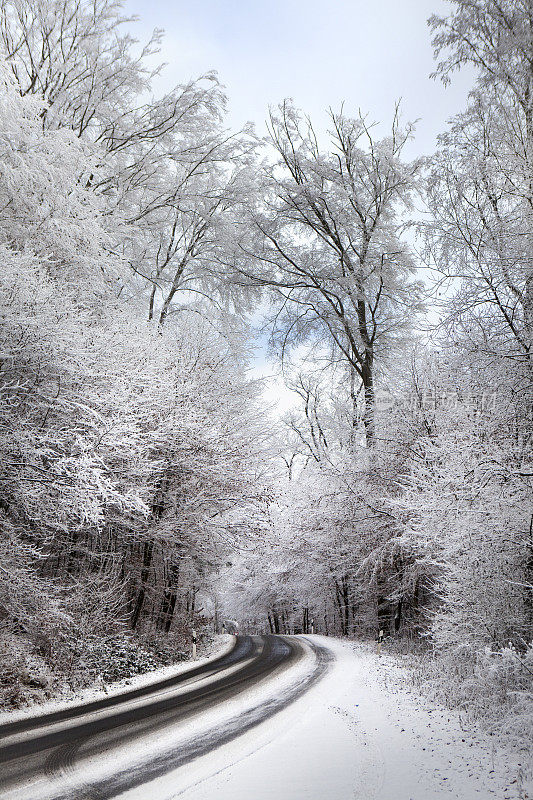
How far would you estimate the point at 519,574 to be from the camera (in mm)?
7375

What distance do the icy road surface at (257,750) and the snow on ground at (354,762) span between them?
0.5 inches

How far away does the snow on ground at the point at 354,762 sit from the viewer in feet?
15.5

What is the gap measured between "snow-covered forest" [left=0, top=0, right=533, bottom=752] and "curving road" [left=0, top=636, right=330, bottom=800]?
1.56m

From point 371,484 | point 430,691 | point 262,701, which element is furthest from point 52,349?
point 371,484

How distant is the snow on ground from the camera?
15.5ft

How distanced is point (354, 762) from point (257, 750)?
1152 mm

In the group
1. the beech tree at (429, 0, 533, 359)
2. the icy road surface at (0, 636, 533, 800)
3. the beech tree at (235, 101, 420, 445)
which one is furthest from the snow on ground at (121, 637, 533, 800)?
the beech tree at (235, 101, 420, 445)

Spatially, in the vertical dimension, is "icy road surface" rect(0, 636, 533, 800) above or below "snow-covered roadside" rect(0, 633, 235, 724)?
above

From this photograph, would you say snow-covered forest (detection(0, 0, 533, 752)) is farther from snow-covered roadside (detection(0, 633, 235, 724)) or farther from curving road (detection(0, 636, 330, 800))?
curving road (detection(0, 636, 330, 800))

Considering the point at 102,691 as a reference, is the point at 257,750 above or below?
above

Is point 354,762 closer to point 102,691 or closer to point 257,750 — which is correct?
point 257,750

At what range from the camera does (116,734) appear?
6711 mm

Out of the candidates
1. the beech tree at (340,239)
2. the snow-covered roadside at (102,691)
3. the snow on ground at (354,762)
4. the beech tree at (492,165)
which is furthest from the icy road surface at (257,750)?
the beech tree at (340,239)

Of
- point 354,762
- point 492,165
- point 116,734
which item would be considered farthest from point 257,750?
point 492,165
